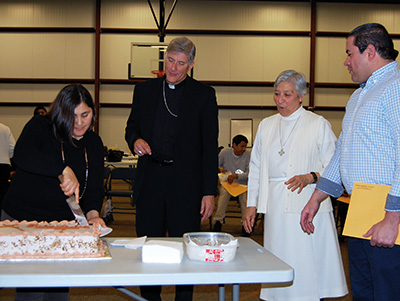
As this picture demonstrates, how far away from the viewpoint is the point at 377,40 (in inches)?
66.0

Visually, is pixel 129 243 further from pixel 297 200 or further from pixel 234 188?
pixel 234 188

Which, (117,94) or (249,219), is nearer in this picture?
(249,219)

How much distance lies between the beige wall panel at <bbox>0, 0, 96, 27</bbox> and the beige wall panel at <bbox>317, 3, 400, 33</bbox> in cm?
599

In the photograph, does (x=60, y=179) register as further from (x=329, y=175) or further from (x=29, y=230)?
(x=329, y=175)

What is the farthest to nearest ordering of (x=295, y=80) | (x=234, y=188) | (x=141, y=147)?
1. (x=234, y=188)
2. (x=295, y=80)
3. (x=141, y=147)

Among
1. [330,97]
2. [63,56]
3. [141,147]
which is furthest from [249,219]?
[63,56]

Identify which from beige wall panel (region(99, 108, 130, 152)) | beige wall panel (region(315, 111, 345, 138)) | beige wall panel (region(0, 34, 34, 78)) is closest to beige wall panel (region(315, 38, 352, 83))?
beige wall panel (region(315, 111, 345, 138))

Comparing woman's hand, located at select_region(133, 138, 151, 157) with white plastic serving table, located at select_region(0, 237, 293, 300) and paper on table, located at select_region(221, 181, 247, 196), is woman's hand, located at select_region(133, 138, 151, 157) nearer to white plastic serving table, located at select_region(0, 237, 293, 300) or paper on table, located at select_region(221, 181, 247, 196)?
white plastic serving table, located at select_region(0, 237, 293, 300)

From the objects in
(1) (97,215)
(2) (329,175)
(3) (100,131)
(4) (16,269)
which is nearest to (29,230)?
(4) (16,269)

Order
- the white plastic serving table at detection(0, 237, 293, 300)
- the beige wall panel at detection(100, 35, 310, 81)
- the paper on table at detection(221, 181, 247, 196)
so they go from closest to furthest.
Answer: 1. the white plastic serving table at detection(0, 237, 293, 300)
2. the paper on table at detection(221, 181, 247, 196)
3. the beige wall panel at detection(100, 35, 310, 81)

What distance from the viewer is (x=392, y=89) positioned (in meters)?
1.59

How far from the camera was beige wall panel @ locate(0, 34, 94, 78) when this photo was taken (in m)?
11.8

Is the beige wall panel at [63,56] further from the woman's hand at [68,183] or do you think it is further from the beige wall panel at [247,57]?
the woman's hand at [68,183]

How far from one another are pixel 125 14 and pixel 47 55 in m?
2.29
